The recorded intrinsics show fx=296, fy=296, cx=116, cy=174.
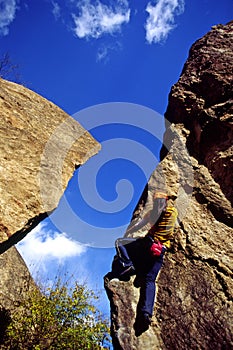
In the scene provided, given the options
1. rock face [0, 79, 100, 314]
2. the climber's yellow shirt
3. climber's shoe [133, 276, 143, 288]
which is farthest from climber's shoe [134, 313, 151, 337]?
rock face [0, 79, 100, 314]

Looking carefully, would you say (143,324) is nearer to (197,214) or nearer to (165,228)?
(165,228)

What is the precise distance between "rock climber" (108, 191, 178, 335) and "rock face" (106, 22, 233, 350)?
0.88ft

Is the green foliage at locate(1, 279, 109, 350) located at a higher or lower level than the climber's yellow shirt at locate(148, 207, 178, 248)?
lower

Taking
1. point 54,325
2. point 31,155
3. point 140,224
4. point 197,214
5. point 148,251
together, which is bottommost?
point 54,325

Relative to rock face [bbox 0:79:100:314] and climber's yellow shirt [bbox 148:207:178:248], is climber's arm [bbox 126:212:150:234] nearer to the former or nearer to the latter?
climber's yellow shirt [bbox 148:207:178:248]

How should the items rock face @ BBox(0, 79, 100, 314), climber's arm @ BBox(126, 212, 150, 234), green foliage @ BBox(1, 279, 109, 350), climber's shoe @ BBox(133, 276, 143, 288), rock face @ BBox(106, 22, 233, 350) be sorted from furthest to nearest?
green foliage @ BBox(1, 279, 109, 350), climber's arm @ BBox(126, 212, 150, 234), climber's shoe @ BBox(133, 276, 143, 288), rock face @ BBox(0, 79, 100, 314), rock face @ BBox(106, 22, 233, 350)

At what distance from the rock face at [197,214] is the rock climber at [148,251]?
Answer: 27 cm

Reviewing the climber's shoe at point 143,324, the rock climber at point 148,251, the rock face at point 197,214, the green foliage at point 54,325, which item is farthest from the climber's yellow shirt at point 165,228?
the green foliage at point 54,325

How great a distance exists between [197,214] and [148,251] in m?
1.83

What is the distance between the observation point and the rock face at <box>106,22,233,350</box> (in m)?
5.78

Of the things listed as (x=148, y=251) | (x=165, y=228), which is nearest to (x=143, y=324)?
(x=148, y=251)

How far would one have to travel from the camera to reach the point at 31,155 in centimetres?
744

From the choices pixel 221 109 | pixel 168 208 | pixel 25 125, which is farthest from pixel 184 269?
pixel 25 125

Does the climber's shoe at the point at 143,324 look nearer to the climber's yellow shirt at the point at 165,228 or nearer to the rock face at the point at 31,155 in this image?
the climber's yellow shirt at the point at 165,228
